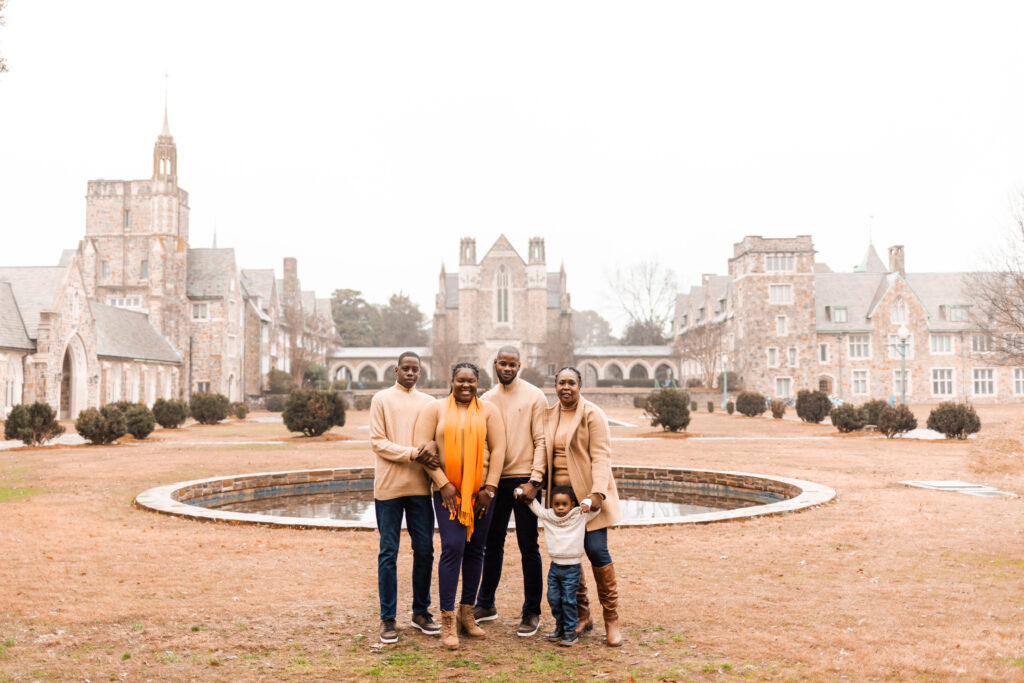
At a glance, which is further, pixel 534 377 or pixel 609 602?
pixel 534 377

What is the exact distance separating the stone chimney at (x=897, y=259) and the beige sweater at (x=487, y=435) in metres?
58.6

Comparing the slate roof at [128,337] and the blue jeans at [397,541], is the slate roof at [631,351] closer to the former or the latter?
the slate roof at [128,337]

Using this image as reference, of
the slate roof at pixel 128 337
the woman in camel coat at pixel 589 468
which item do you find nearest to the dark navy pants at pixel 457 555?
the woman in camel coat at pixel 589 468

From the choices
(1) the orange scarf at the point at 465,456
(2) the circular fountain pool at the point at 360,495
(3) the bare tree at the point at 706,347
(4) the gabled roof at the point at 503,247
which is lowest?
(2) the circular fountain pool at the point at 360,495

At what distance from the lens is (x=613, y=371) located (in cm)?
7431

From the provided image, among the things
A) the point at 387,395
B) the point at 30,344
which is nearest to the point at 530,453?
the point at 387,395

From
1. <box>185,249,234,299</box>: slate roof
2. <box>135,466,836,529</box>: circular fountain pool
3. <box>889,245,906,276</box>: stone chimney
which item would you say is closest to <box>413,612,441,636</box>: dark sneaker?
<box>135,466,836,529</box>: circular fountain pool

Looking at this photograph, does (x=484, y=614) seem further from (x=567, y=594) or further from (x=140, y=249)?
(x=140, y=249)

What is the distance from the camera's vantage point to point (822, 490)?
1129 centimetres

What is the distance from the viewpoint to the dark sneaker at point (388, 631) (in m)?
5.02

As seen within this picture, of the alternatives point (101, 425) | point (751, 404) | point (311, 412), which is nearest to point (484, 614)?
point (311, 412)

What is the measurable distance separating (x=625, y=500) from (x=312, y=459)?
23.4 feet

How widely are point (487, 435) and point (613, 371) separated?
69900 mm

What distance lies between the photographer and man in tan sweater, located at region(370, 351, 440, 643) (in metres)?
5.13
